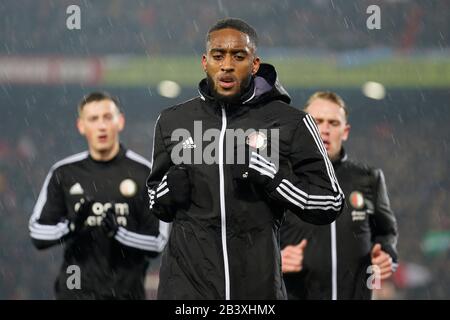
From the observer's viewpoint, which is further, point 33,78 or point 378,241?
point 33,78

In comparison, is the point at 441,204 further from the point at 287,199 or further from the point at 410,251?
the point at 287,199

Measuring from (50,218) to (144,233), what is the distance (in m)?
0.60

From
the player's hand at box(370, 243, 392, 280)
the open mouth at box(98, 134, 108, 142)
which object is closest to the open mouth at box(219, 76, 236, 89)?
the player's hand at box(370, 243, 392, 280)

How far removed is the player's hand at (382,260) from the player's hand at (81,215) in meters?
1.74

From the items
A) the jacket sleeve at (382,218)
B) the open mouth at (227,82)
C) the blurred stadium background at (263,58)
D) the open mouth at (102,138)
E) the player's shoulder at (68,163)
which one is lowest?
the jacket sleeve at (382,218)

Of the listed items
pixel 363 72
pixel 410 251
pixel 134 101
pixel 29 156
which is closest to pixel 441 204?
pixel 410 251

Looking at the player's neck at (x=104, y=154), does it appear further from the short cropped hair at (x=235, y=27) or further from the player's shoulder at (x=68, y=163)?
the short cropped hair at (x=235, y=27)

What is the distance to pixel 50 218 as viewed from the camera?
629 cm

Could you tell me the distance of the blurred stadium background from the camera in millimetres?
15531

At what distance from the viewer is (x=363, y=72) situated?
16391mm

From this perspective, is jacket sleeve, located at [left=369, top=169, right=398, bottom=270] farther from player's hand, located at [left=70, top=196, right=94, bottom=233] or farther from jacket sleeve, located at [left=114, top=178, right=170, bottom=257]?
player's hand, located at [left=70, top=196, right=94, bottom=233]

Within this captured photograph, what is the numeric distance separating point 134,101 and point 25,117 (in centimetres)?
197

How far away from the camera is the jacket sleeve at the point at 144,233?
6191 mm

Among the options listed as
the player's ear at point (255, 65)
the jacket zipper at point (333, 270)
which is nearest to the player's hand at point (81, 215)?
the jacket zipper at point (333, 270)
